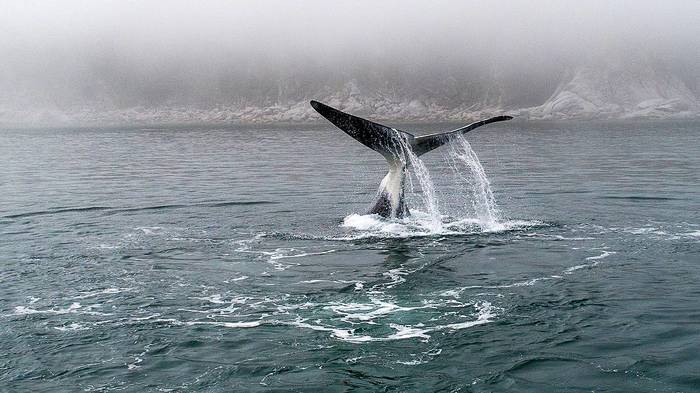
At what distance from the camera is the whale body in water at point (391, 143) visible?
20.2 m

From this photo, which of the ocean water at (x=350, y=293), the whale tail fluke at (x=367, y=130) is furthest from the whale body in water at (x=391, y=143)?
the ocean water at (x=350, y=293)

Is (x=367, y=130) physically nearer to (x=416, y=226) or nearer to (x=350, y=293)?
(x=416, y=226)

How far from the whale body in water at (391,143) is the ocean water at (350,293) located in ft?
2.15

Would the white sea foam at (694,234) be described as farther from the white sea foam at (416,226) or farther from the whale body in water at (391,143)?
the whale body in water at (391,143)

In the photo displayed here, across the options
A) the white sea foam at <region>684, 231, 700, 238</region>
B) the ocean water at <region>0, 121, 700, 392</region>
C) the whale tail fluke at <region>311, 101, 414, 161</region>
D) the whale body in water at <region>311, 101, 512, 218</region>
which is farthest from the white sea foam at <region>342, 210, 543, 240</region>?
the white sea foam at <region>684, 231, 700, 238</region>

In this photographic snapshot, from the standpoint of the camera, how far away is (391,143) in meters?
20.9

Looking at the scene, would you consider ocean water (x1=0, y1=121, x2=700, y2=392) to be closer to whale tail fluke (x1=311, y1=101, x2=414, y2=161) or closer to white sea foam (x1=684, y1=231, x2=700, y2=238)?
white sea foam (x1=684, y1=231, x2=700, y2=238)

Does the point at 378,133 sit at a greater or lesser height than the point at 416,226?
greater

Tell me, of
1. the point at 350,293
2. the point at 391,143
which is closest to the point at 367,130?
the point at 391,143

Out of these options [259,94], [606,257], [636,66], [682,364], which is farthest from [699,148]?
[259,94]

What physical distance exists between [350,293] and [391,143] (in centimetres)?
653

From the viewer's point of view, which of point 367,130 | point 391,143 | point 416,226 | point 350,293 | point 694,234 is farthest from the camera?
point 416,226

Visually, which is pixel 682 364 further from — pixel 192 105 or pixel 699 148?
pixel 192 105

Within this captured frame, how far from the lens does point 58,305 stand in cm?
1457
